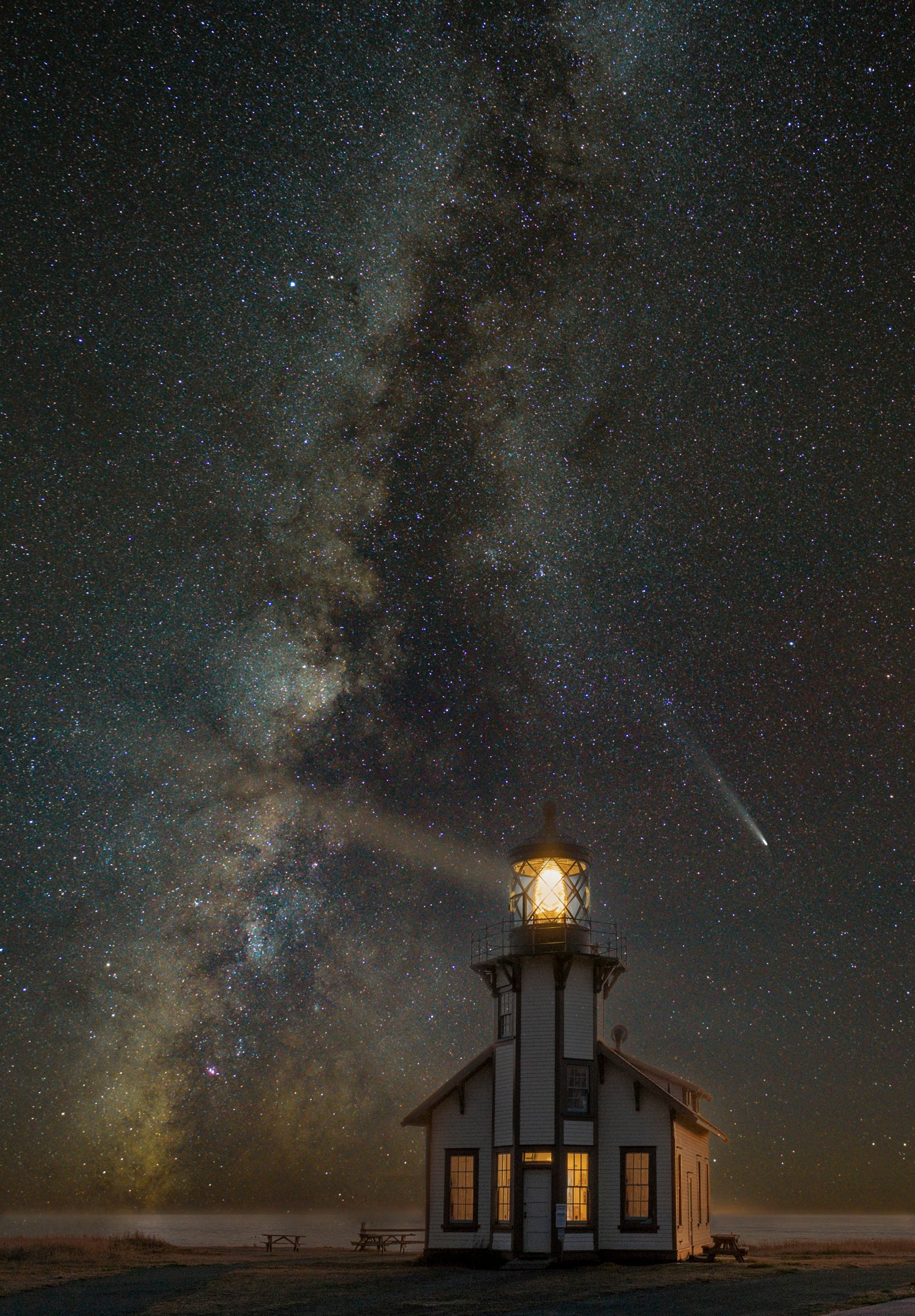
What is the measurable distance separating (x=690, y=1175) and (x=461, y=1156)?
6461 mm

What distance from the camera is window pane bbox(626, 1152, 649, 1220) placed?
3003 cm

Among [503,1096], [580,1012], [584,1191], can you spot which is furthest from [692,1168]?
[503,1096]

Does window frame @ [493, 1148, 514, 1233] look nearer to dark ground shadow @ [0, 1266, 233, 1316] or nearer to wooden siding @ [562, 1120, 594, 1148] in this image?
wooden siding @ [562, 1120, 594, 1148]

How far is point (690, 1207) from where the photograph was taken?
3269 cm

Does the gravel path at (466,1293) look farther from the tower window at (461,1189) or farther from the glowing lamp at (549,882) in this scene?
the glowing lamp at (549,882)

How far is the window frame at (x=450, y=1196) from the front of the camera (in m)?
31.3

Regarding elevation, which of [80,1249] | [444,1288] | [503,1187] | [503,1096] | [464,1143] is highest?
[503,1096]

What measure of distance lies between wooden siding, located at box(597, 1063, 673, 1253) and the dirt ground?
3.30 ft

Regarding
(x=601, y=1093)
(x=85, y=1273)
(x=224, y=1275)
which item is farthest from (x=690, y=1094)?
(x=85, y=1273)

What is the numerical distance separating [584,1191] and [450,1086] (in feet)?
15.0

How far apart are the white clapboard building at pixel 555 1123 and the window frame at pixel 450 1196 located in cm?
4

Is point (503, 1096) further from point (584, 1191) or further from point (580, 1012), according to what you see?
point (584, 1191)

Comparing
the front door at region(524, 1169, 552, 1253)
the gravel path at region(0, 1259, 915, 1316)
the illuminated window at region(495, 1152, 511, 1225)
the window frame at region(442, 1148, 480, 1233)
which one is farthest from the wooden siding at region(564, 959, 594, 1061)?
the gravel path at region(0, 1259, 915, 1316)

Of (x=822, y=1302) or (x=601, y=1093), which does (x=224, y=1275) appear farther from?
(x=822, y=1302)
